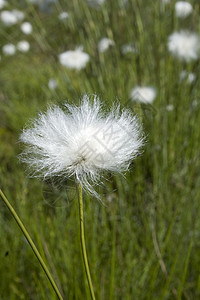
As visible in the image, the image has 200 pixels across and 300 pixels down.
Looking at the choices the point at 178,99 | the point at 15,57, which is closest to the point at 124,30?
the point at 178,99

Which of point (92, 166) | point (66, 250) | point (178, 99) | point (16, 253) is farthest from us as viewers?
point (178, 99)

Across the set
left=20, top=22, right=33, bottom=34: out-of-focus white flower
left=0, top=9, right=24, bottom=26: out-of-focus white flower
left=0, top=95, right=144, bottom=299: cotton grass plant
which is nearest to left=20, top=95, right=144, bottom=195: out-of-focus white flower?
left=0, top=95, right=144, bottom=299: cotton grass plant

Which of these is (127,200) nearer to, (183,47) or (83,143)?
(183,47)

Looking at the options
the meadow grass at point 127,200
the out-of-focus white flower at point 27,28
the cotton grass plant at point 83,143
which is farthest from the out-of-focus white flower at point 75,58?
the cotton grass plant at point 83,143

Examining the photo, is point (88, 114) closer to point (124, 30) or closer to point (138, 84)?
point (138, 84)

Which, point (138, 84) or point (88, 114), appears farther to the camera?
point (138, 84)

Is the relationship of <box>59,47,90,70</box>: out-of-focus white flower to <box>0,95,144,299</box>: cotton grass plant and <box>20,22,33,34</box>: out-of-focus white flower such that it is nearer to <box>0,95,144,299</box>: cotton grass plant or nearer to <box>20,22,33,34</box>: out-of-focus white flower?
<box>20,22,33,34</box>: out-of-focus white flower

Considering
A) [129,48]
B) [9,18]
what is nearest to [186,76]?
[129,48]
